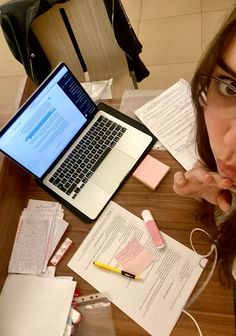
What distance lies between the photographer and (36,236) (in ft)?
3.35

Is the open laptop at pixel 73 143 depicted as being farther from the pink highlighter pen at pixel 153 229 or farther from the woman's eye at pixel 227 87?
the woman's eye at pixel 227 87

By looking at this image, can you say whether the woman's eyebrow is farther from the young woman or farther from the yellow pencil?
the yellow pencil

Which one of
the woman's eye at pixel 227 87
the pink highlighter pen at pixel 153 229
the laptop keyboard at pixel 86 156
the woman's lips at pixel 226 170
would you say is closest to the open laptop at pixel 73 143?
the laptop keyboard at pixel 86 156

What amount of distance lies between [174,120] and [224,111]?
17.6 inches

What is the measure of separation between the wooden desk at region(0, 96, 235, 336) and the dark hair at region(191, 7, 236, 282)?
0.03 m

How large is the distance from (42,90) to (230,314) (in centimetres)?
73

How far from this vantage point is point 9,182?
1.06 metres

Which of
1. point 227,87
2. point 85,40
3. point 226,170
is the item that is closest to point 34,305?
point 226,170

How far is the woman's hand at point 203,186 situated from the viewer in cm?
90

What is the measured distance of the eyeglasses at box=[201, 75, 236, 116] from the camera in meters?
0.69

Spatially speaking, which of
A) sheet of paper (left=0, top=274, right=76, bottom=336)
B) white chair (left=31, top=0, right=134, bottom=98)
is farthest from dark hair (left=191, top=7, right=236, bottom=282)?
white chair (left=31, top=0, right=134, bottom=98)

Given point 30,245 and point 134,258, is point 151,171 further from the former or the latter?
point 30,245

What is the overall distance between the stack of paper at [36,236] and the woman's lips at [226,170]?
17.7 inches

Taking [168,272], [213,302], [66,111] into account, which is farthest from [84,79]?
[213,302]
